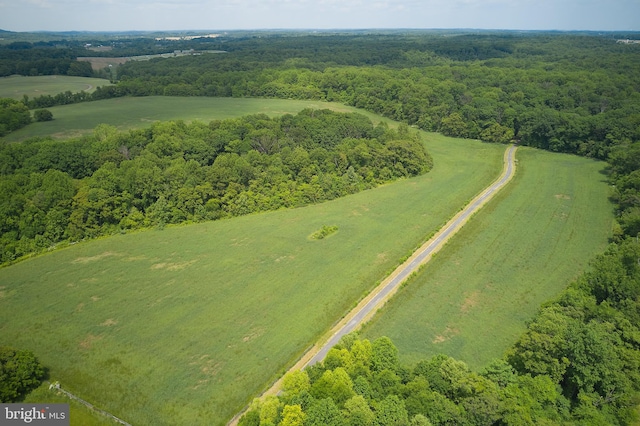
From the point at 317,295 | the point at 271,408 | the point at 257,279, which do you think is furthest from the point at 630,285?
the point at 257,279

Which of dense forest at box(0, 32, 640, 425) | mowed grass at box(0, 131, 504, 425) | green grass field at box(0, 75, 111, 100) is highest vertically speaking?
green grass field at box(0, 75, 111, 100)

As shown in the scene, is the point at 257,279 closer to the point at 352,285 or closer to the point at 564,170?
the point at 352,285

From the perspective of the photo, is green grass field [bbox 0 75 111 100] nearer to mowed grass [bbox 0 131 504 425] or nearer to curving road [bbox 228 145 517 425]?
mowed grass [bbox 0 131 504 425]

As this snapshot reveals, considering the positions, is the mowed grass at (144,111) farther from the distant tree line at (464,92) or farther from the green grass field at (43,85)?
the green grass field at (43,85)

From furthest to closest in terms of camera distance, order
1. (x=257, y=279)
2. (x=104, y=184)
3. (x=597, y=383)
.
Answer: (x=104, y=184)
(x=257, y=279)
(x=597, y=383)

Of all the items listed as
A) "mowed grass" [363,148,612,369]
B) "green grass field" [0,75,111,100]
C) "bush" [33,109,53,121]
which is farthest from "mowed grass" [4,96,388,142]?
"mowed grass" [363,148,612,369]

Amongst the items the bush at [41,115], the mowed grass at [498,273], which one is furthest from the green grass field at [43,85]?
the mowed grass at [498,273]

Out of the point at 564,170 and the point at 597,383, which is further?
the point at 564,170
